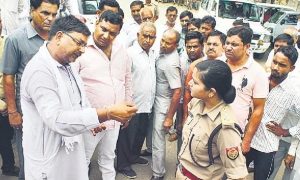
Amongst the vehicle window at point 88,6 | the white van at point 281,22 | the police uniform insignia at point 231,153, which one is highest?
the vehicle window at point 88,6

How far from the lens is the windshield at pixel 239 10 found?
452 inches

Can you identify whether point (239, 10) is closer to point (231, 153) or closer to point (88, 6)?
point (88, 6)

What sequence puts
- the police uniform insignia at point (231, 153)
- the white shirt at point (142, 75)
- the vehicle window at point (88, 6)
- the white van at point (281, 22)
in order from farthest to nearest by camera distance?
the white van at point (281, 22) < the vehicle window at point (88, 6) < the white shirt at point (142, 75) < the police uniform insignia at point (231, 153)

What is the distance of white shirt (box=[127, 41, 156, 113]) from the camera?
373cm

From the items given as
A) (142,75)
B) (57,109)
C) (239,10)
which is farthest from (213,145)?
(239,10)

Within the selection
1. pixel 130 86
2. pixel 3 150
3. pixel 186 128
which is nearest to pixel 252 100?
pixel 186 128

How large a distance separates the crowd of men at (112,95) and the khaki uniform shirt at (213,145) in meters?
0.08

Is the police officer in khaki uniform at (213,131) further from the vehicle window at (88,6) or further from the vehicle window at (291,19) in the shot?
the vehicle window at (291,19)

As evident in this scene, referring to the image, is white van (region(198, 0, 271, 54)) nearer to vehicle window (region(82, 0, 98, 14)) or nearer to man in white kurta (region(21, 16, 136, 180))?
vehicle window (region(82, 0, 98, 14))

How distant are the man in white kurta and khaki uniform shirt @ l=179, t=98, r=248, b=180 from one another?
1.58 feet

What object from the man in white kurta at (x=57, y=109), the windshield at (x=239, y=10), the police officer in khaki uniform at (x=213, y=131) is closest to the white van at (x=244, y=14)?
the windshield at (x=239, y=10)

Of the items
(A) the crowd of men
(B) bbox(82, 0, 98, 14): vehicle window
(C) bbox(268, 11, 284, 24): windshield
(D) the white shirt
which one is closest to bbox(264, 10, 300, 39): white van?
(C) bbox(268, 11, 284, 24): windshield

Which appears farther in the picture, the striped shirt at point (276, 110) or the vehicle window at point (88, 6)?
the vehicle window at point (88, 6)

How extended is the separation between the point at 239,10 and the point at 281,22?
3.35 m
